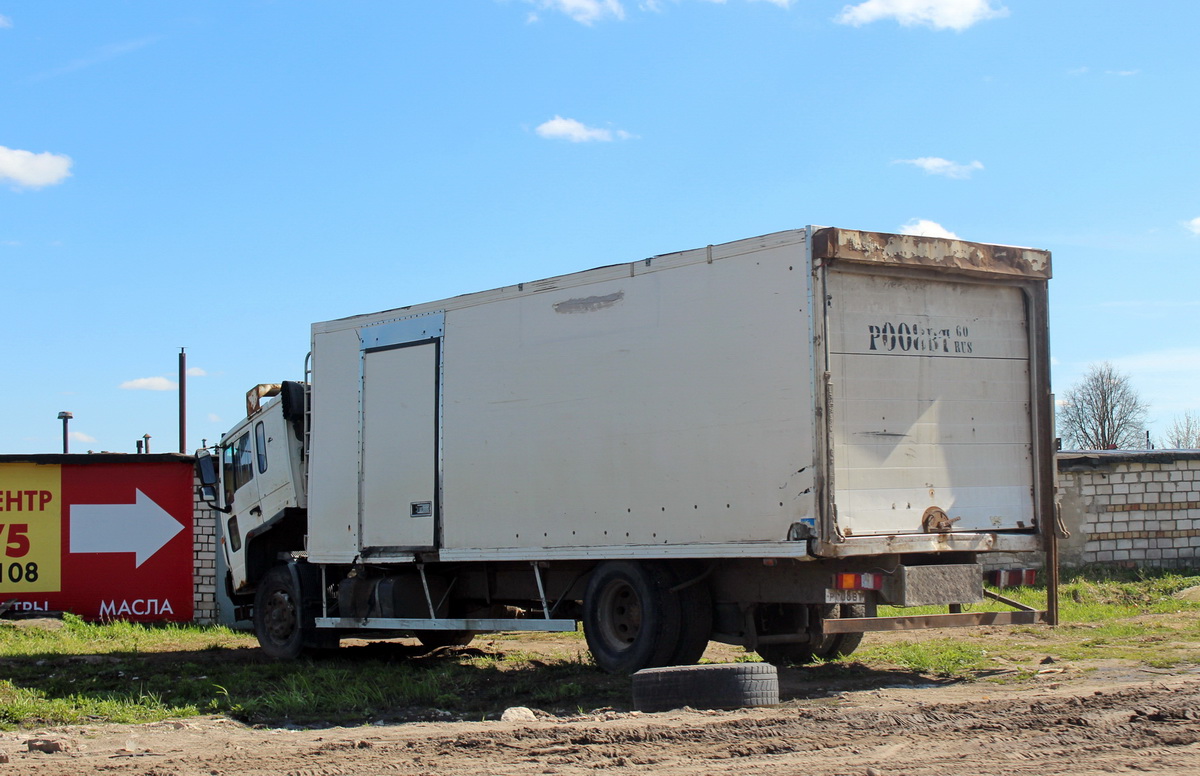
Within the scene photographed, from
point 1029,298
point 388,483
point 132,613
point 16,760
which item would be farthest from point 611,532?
point 132,613

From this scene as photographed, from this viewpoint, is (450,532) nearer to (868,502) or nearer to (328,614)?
(328,614)

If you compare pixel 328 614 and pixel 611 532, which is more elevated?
pixel 611 532

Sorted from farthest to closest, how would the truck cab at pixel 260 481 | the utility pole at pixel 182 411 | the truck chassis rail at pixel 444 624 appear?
1. the utility pole at pixel 182 411
2. the truck cab at pixel 260 481
3. the truck chassis rail at pixel 444 624

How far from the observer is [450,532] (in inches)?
428

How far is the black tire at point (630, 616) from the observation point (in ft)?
30.4

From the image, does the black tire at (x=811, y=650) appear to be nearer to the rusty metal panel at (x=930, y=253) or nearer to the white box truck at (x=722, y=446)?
the white box truck at (x=722, y=446)

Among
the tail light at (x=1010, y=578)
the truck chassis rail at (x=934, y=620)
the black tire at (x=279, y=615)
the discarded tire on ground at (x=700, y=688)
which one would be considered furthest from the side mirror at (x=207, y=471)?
the tail light at (x=1010, y=578)

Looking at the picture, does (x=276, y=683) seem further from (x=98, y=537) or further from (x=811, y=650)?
(x=98, y=537)

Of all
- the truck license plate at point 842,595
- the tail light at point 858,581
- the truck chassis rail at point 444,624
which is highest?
the tail light at point 858,581

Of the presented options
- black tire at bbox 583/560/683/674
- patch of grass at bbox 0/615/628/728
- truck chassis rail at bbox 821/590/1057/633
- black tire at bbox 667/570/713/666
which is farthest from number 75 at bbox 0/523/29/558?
truck chassis rail at bbox 821/590/1057/633

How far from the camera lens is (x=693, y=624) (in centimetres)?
937

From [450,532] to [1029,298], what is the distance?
534 cm

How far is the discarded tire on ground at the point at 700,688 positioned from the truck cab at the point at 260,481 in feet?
20.1

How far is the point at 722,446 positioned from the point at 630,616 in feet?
5.72
